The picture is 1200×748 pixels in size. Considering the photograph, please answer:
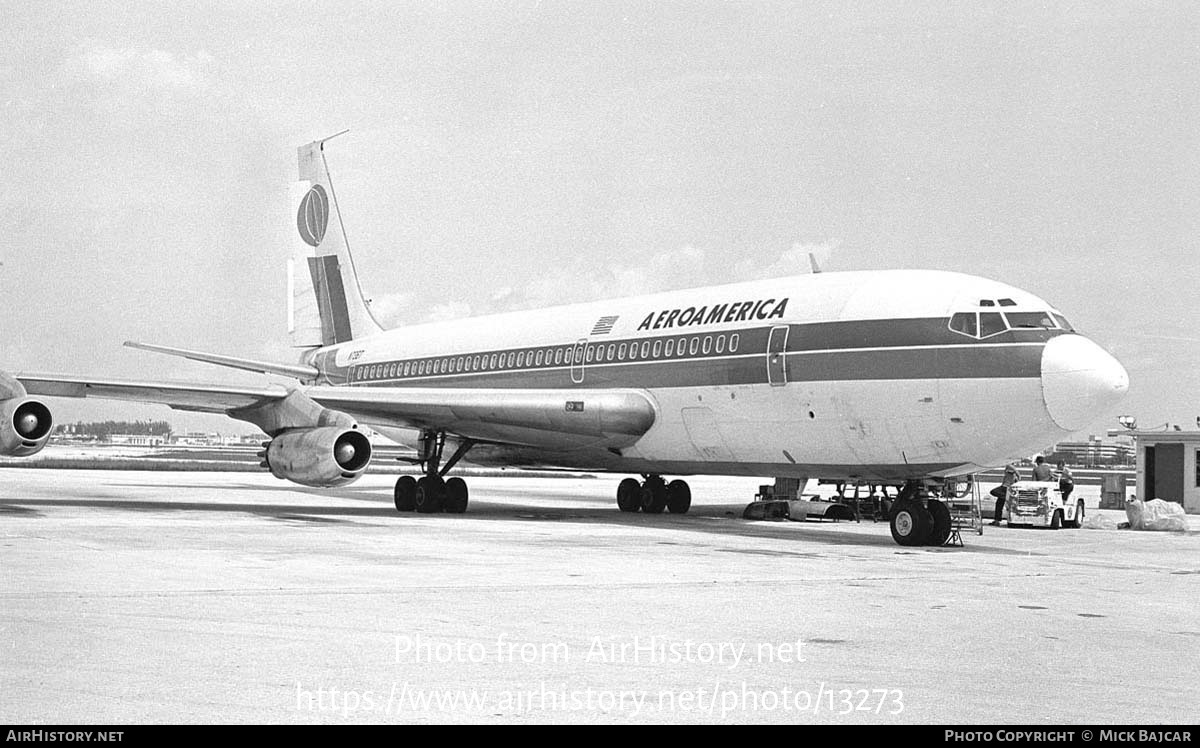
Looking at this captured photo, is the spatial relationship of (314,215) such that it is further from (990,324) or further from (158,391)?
(990,324)

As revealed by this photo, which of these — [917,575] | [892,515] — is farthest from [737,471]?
[917,575]

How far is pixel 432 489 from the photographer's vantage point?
75.1ft

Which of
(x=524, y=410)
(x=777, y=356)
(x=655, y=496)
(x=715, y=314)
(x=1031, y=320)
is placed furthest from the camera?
(x=655, y=496)

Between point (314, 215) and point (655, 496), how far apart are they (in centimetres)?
1169

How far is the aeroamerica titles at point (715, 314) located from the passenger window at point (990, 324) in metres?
3.20

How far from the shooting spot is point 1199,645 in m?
8.20

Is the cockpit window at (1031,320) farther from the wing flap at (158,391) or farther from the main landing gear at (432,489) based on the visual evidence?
the wing flap at (158,391)

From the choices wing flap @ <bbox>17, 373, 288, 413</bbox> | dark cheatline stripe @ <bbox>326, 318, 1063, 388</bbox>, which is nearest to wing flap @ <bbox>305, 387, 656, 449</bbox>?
dark cheatline stripe @ <bbox>326, 318, 1063, 388</bbox>

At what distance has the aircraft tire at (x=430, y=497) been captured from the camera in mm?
22844

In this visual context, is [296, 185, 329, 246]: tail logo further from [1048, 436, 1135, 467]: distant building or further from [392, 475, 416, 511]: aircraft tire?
[1048, 436, 1135, 467]: distant building

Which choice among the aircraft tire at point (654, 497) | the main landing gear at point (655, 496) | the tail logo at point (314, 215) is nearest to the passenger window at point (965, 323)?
the main landing gear at point (655, 496)

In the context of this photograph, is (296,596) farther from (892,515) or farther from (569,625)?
(892,515)

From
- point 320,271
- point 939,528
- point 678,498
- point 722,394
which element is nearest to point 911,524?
point 939,528
